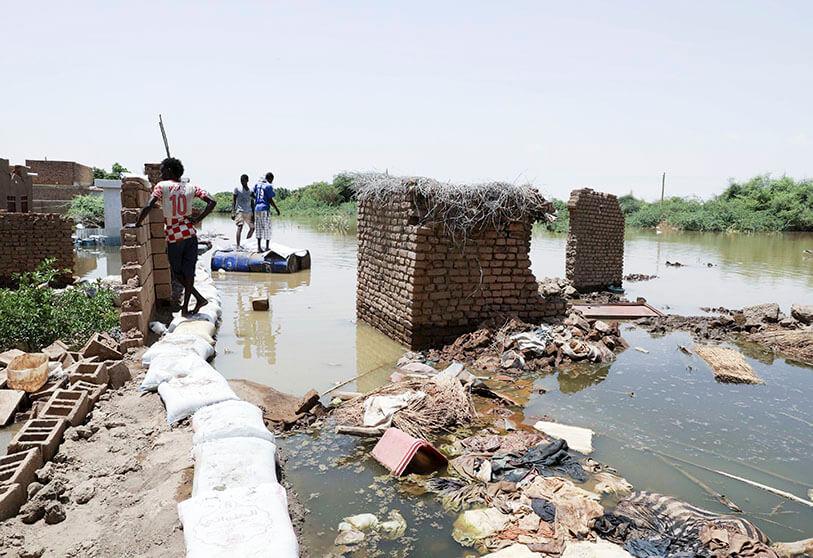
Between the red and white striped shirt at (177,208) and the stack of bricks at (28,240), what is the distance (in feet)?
19.5

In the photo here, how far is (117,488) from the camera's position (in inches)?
129

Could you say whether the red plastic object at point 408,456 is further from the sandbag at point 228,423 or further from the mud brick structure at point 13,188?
the mud brick structure at point 13,188

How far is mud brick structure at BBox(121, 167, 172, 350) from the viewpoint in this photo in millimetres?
5715

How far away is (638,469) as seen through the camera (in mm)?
4078

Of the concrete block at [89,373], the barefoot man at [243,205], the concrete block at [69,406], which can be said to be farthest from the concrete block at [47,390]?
the barefoot man at [243,205]

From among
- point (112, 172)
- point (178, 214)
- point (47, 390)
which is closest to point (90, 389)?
point (47, 390)

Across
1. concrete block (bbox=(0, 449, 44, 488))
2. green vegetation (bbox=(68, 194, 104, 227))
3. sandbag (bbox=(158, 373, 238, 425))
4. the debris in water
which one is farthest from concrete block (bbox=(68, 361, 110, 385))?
green vegetation (bbox=(68, 194, 104, 227))

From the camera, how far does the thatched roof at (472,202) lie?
22.8ft

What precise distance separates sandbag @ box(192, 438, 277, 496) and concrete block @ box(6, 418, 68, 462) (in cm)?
103

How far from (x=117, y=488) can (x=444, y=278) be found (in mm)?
4584

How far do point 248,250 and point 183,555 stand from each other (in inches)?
481

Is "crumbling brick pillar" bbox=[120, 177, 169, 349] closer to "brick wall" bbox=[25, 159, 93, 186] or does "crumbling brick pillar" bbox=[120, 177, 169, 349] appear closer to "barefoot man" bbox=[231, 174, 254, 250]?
"barefoot man" bbox=[231, 174, 254, 250]

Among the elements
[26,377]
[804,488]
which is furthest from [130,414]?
[804,488]

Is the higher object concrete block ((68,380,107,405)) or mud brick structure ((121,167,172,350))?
mud brick structure ((121,167,172,350))
